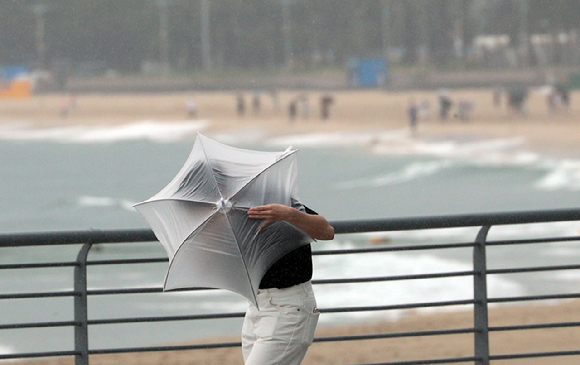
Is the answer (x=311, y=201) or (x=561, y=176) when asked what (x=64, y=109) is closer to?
(x=311, y=201)

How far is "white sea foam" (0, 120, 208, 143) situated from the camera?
8206 cm

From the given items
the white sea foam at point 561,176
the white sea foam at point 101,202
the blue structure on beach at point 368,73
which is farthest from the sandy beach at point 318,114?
the white sea foam at point 101,202

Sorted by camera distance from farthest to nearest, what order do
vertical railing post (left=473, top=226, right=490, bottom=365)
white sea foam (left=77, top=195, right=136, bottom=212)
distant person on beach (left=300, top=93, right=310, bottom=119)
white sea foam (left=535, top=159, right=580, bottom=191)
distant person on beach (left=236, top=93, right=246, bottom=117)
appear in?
1. distant person on beach (left=236, top=93, right=246, bottom=117)
2. distant person on beach (left=300, top=93, right=310, bottom=119)
3. white sea foam (left=77, top=195, right=136, bottom=212)
4. white sea foam (left=535, top=159, right=580, bottom=191)
5. vertical railing post (left=473, top=226, right=490, bottom=365)

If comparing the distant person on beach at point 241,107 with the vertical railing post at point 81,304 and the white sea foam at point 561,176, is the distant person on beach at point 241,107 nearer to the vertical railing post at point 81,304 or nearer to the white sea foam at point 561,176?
the white sea foam at point 561,176

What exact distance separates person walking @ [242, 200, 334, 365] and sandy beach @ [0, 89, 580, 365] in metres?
5.27

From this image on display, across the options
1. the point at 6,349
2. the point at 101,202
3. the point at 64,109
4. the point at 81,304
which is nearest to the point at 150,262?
the point at 81,304

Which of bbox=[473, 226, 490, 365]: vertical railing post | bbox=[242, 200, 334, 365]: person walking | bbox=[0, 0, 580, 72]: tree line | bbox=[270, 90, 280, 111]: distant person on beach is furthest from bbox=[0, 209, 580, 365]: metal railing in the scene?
bbox=[0, 0, 580, 72]: tree line

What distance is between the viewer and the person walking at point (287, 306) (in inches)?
106

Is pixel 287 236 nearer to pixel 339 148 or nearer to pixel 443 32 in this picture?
pixel 339 148

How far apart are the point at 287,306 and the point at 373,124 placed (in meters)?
71.2

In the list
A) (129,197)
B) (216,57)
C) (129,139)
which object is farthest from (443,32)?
(129,197)

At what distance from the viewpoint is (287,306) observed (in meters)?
2.72

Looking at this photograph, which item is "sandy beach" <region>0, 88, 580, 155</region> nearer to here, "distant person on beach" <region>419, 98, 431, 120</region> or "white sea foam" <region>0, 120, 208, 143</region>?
"distant person on beach" <region>419, 98, 431, 120</region>

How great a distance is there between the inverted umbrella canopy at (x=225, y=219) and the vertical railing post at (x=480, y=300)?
1.25 m
